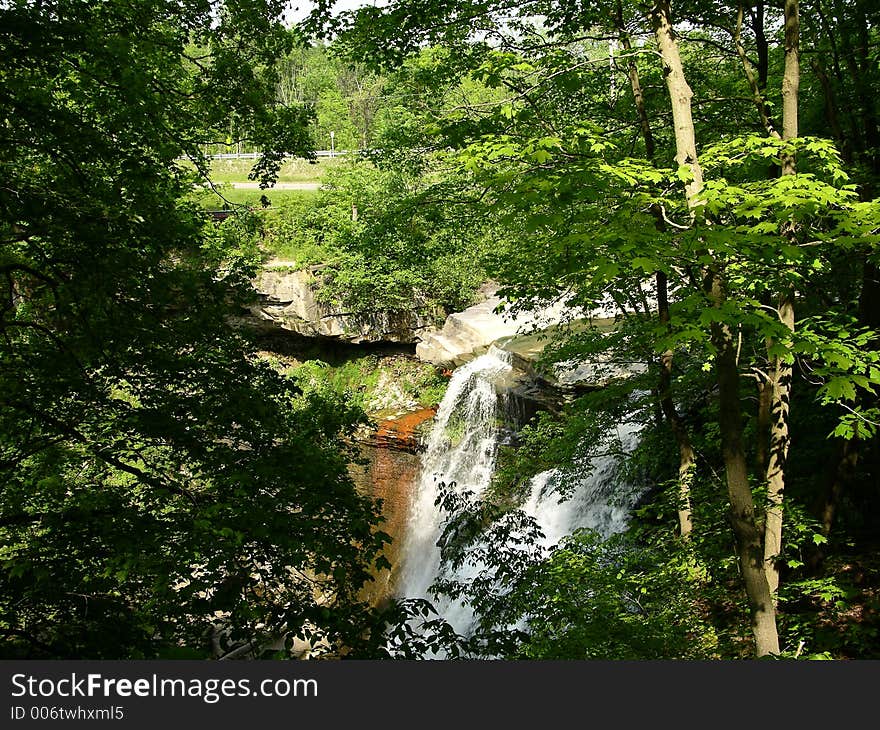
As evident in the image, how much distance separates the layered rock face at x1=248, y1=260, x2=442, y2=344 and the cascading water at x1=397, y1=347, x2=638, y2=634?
5.47m

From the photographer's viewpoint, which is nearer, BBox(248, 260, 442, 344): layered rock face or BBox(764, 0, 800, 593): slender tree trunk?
BBox(764, 0, 800, 593): slender tree trunk

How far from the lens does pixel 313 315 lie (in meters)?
21.9

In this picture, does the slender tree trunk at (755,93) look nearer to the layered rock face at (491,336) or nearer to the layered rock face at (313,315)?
the layered rock face at (491,336)

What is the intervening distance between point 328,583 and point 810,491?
19.0ft

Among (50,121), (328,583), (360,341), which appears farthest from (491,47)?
(360,341)

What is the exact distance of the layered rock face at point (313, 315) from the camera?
21.6 meters

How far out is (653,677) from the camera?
3.85 m

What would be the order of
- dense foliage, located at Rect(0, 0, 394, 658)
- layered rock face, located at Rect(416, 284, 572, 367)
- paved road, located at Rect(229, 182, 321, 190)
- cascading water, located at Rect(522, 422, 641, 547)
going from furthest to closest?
paved road, located at Rect(229, 182, 321, 190) < layered rock face, located at Rect(416, 284, 572, 367) < cascading water, located at Rect(522, 422, 641, 547) < dense foliage, located at Rect(0, 0, 394, 658)

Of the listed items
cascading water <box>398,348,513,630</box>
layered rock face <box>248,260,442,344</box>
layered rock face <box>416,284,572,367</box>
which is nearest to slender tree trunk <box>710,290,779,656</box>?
cascading water <box>398,348,513,630</box>

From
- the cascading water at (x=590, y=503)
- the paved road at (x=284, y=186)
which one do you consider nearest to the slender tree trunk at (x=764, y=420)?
the cascading water at (x=590, y=503)

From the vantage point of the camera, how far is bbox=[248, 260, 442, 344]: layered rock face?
21594mm

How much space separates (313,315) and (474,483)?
9653mm

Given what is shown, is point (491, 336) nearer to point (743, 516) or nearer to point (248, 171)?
point (743, 516)

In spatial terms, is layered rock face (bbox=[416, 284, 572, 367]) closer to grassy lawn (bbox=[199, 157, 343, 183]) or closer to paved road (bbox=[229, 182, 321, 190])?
paved road (bbox=[229, 182, 321, 190])
